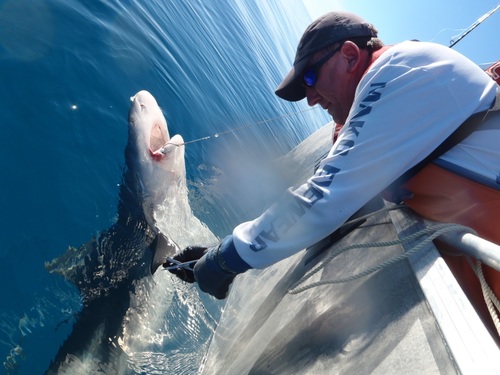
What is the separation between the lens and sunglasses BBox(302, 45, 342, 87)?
8.69 feet

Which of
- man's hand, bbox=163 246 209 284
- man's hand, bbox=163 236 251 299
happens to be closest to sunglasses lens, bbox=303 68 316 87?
man's hand, bbox=163 236 251 299

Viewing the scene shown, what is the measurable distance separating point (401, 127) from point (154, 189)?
3.72 m

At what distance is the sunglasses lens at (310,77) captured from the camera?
274 cm

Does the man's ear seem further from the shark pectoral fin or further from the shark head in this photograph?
the shark head

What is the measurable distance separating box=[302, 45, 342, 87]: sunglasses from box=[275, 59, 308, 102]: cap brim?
41mm

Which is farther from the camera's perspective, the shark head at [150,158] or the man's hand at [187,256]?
the shark head at [150,158]

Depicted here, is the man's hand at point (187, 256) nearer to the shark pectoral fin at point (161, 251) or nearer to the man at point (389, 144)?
the shark pectoral fin at point (161, 251)

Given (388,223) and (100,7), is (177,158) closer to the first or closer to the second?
(388,223)

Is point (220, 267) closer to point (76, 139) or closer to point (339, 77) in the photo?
point (339, 77)

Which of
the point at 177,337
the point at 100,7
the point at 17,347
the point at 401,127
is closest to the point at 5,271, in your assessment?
the point at 17,347

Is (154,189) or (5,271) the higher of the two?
(5,271)

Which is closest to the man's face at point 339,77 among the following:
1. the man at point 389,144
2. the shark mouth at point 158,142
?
the man at point 389,144

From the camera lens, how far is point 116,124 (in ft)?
19.4

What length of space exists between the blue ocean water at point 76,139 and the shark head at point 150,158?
1.02 ft
